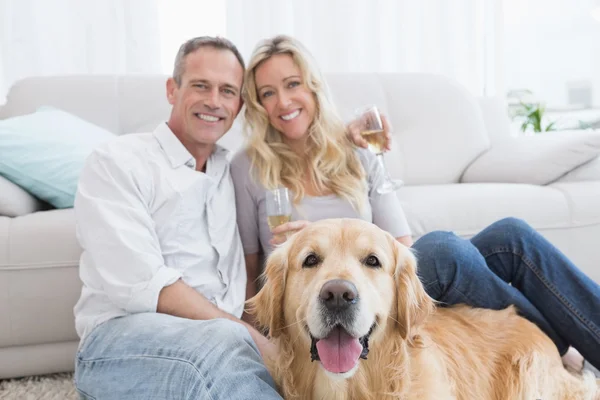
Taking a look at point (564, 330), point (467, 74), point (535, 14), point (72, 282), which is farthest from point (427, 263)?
point (535, 14)

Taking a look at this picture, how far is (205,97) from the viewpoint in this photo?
1980mm

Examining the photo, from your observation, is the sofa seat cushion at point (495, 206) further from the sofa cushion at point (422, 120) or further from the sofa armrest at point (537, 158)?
the sofa cushion at point (422, 120)

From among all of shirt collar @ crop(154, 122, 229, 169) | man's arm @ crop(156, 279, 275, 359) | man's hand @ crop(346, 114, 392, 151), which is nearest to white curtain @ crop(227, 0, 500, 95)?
man's hand @ crop(346, 114, 392, 151)

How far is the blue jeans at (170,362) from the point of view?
132cm

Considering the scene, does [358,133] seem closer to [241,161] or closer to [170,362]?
[241,161]

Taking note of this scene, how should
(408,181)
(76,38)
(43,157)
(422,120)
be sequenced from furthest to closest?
(76,38) < (422,120) < (408,181) < (43,157)

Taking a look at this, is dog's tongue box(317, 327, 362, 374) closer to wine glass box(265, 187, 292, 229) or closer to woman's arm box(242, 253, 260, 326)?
wine glass box(265, 187, 292, 229)

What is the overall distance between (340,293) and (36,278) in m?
1.38

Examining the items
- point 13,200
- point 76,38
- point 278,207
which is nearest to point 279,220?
point 278,207

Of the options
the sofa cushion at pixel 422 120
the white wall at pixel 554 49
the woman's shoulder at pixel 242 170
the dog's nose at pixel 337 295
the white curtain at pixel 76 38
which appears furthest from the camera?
the white wall at pixel 554 49

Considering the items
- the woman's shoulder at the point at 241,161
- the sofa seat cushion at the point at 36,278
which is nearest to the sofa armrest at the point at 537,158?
the woman's shoulder at the point at 241,161

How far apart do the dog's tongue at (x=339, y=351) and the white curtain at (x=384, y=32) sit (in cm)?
340

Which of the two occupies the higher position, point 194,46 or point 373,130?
point 194,46

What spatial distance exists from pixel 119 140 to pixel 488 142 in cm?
241
